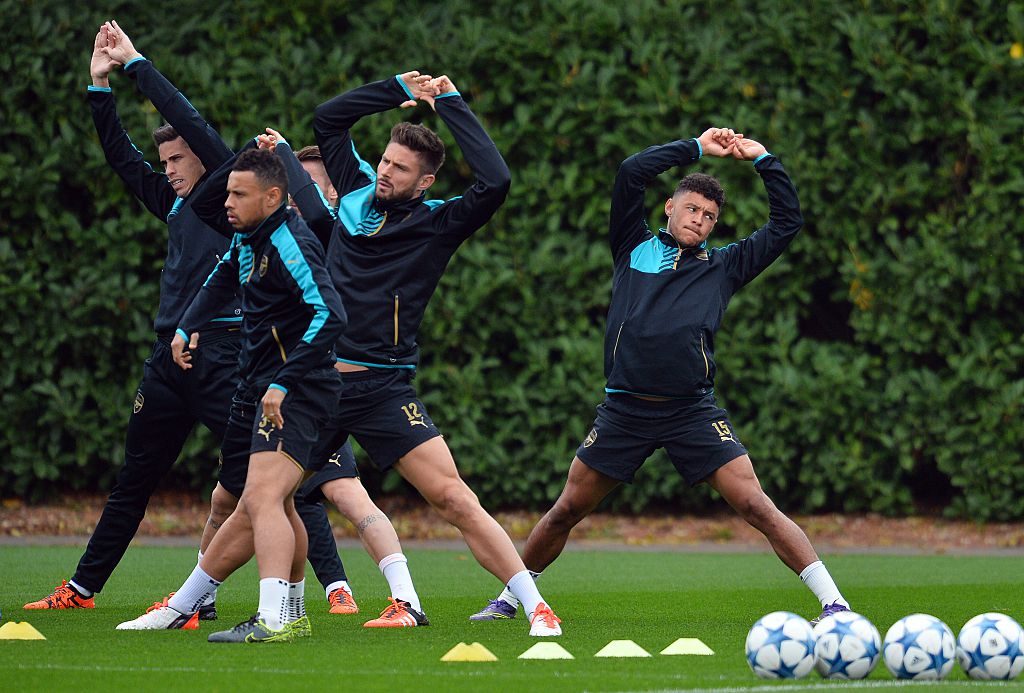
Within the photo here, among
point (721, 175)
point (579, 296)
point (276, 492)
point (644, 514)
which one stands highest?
point (721, 175)

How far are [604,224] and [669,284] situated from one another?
19.7 ft

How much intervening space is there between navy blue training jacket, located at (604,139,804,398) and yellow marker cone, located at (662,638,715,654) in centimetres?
169

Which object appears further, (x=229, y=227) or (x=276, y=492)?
(x=229, y=227)

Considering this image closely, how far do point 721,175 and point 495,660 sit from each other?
8512 mm

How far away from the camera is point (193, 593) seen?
23.5 ft

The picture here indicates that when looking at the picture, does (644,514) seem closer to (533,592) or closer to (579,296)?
(579,296)

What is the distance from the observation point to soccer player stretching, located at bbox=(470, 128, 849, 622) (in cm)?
793

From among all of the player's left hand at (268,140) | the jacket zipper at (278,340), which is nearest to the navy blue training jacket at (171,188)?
the player's left hand at (268,140)

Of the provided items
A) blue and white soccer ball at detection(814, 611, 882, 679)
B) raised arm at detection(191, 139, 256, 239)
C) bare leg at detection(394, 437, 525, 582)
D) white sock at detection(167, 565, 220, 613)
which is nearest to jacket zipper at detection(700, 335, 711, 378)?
bare leg at detection(394, 437, 525, 582)

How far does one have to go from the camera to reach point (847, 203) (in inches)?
550

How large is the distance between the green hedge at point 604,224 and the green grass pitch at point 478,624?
1.70m

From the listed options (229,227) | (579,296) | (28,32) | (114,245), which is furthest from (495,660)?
(28,32)

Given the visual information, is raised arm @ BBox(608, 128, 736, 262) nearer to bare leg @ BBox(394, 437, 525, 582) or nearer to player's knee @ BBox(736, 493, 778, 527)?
player's knee @ BBox(736, 493, 778, 527)

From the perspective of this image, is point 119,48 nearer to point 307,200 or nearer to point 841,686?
point 307,200
